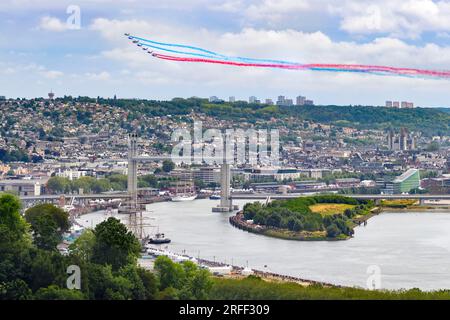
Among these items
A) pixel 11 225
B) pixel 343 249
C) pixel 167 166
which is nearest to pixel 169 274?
pixel 11 225

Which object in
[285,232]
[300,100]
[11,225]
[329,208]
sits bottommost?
[285,232]

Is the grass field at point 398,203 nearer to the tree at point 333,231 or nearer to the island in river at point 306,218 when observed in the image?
the island in river at point 306,218

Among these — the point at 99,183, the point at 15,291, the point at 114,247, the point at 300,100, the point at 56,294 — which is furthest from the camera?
the point at 300,100

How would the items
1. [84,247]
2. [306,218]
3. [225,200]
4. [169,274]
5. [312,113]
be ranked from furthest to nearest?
1. [312,113]
2. [225,200]
3. [306,218]
4. [84,247]
5. [169,274]

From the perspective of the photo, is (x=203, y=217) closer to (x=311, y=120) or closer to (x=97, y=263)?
(x=97, y=263)

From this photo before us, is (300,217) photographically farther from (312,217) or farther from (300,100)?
(300,100)

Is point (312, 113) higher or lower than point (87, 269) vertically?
higher

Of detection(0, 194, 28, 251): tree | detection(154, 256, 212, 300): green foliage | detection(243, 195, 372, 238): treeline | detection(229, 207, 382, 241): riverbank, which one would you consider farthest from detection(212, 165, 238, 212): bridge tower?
detection(154, 256, 212, 300): green foliage
